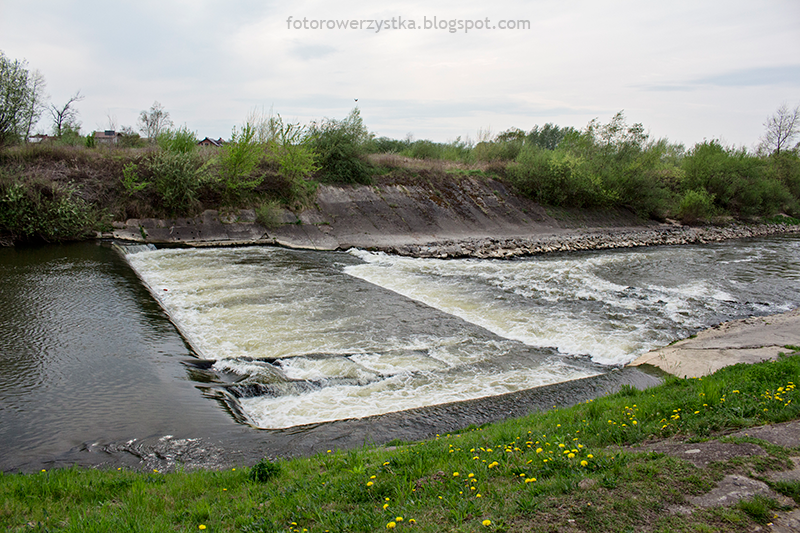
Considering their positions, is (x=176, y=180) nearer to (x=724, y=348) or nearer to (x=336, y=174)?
(x=336, y=174)

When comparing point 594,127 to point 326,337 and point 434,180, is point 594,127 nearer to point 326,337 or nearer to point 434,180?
point 434,180

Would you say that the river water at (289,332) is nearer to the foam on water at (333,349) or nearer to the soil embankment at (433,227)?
the foam on water at (333,349)

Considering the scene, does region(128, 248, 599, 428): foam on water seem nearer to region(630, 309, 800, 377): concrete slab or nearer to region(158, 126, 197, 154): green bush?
region(630, 309, 800, 377): concrete slab

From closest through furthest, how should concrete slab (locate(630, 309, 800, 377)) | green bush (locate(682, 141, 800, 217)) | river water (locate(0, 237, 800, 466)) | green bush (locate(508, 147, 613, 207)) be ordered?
river water (locate(0, 237, 800, 466))
concrete slab (locate(630, 309, 800, 377))
green bush (locate(508, 147, 613, 207))
green bush (locate(682, 141, 800, 217))

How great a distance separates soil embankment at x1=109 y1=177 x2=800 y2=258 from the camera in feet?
69.5

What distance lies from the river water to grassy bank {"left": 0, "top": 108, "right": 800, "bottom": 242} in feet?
11.5

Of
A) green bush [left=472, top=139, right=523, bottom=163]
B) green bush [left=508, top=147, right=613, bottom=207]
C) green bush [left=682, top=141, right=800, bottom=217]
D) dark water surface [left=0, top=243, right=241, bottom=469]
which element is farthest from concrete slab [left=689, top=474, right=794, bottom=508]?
green bush [left=682, top=141, right=800, bottom=217]

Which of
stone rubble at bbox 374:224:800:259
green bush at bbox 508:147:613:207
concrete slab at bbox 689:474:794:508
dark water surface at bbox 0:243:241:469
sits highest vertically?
green bush at bbox 508:147:613:207

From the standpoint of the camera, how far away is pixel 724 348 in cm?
814

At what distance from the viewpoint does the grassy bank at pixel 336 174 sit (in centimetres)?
1911

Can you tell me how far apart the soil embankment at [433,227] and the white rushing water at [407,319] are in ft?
8.98

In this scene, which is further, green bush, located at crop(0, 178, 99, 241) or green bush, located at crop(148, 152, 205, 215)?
green bush, located at crop(148, 152, 205, 215)

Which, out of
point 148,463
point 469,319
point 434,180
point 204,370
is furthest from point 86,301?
point 434,180

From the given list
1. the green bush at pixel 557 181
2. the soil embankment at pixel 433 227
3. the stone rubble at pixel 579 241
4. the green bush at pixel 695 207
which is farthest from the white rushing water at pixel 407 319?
the green bush at pixel 695 207
